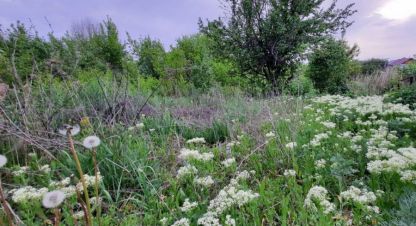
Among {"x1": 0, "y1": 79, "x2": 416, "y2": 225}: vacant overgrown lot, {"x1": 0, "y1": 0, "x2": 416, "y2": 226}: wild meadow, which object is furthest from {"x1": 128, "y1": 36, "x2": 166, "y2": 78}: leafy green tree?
{"x1": 0, "y1": 79, "x2": 416, "y2": 225}: vacant overgrown lot

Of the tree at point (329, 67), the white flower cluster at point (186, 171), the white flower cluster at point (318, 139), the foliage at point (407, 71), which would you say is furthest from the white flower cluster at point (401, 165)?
the foliage at point (407, 71)

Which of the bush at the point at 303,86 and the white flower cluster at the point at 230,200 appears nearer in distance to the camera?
the white flower cluster at the point at 230,200

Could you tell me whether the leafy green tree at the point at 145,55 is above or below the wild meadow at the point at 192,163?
above

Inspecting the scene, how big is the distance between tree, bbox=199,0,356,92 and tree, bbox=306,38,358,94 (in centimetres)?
63

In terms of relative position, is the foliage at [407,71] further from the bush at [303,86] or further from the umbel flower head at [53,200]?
the umbel flower head at [53,200]

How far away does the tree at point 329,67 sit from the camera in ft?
36.5

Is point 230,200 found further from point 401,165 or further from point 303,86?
point 303,86

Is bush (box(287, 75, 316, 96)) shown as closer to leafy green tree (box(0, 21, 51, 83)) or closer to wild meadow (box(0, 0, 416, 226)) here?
wild meadow (box(0, 0, 416, 226))

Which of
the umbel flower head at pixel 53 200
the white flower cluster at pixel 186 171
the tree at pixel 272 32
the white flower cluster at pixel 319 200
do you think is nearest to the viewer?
the umbel flower head at pixel 53 200

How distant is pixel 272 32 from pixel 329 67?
3186mm

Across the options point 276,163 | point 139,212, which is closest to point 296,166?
point 276,163

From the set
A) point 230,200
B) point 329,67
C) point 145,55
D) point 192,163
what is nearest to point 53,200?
point 230,200

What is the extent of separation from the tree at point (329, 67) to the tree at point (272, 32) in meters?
0.63

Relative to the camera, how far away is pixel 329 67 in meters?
11.4
